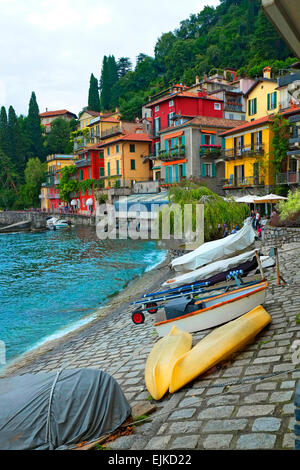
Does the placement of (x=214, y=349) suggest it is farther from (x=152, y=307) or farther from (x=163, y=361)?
(x=152, y=307)

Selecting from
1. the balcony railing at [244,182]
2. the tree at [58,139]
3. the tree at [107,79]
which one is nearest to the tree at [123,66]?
the tree at [107,79]

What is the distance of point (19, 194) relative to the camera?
83125 millimetres

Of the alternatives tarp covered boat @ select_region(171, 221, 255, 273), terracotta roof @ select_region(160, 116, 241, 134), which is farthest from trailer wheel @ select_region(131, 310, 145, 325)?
terracotta roof @ select_region(160, 116, 241, 134)

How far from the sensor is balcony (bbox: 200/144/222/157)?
137 feet

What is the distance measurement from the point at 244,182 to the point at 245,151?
10.2ft

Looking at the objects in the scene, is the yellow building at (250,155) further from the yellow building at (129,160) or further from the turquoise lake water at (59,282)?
the yellow building at (129,160)

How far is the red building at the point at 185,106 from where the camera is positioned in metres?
46.5

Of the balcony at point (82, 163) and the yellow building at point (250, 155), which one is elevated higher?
the balcony at point (82, 163)

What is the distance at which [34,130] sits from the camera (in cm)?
8681

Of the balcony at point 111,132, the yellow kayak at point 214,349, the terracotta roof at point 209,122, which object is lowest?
the yellow kayak at point 214,349

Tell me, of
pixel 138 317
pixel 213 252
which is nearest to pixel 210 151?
pixel 213 252

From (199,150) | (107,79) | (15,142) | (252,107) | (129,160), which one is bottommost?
(199,150)

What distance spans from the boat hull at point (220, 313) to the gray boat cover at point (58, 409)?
12.7 ft
